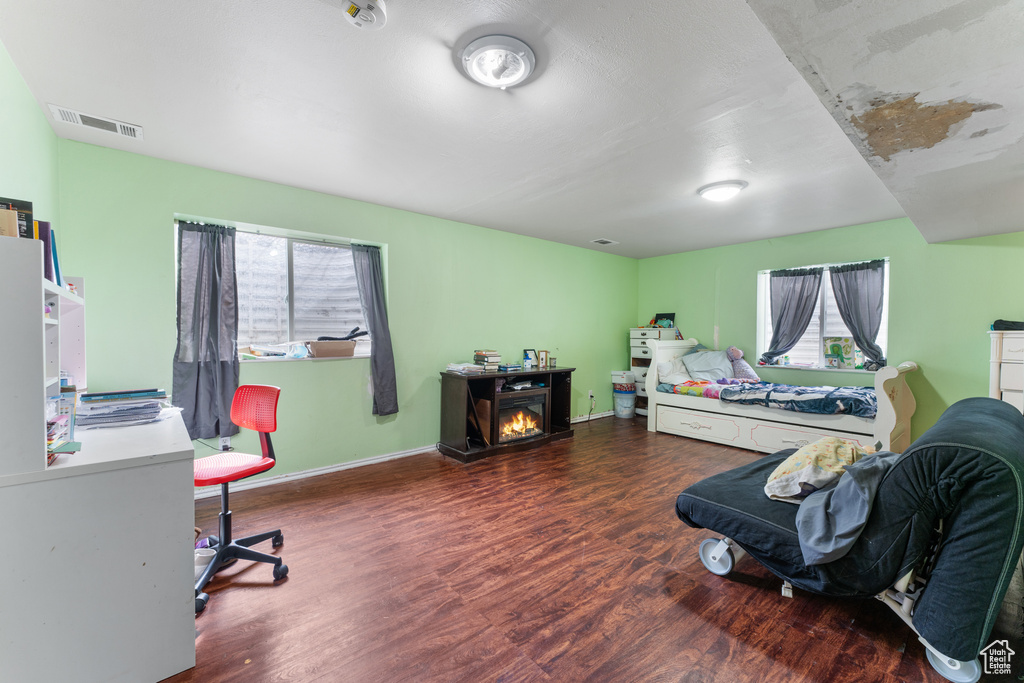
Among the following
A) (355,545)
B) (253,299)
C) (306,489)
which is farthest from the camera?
(253,299)

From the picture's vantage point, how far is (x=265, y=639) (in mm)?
1667

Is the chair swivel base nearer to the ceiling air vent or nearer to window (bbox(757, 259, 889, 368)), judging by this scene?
the ceiling air vent

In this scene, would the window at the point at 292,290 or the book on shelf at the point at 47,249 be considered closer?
the book on shelf at the point at 47,249

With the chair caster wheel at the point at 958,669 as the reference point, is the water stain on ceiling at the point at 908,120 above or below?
above

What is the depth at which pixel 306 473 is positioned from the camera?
356 cm

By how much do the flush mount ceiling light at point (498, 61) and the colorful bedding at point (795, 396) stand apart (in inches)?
157

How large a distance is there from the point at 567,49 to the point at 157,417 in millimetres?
2763

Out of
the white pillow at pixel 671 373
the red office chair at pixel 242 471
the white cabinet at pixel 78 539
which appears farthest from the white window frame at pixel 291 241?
the white pillow at pixel 671 373

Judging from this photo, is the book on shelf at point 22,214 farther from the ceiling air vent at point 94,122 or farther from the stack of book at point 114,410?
the ceiling air vent at point 94,122

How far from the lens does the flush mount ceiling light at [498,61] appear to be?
1706mm

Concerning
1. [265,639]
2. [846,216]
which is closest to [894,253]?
[846,216]

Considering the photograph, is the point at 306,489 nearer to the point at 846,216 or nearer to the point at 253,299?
the point at 253,299

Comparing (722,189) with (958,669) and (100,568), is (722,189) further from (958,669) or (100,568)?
(100,568)

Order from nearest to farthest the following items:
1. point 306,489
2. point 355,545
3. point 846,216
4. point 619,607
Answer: point 619,607
point 355,545
point 306,489
point 846,216
